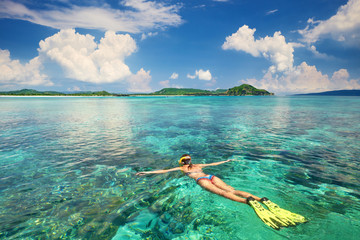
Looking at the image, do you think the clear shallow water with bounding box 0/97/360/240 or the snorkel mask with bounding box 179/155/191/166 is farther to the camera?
the snorkel mask with bounding box 179/155/191/166

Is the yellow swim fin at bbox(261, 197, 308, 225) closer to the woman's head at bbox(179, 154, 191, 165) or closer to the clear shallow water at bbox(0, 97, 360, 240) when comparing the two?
the clear shallow water at bbox(0, 97, 360, 240)

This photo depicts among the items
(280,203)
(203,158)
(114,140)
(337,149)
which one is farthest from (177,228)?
(337,149)

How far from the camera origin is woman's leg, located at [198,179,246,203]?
26.5 ft

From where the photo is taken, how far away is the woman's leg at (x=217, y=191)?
806cm

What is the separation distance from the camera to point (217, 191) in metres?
8.80

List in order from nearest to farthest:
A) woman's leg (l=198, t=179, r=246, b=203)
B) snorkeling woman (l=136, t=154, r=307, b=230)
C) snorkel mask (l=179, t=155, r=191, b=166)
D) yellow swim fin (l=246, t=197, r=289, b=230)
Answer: yellow swim fin (l=246, t=197, r=289, b=230) < snorkeling woman (l=136, t=154, r=307, b=230) < woman's leg (l=198, t=179, r=246, b=203) < snorkel mask (l=179, t=155, r=191, b=166)

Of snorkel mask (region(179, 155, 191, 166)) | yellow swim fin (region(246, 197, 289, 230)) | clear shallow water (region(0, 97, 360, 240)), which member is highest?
snorkel mask (region(179, 155, 191, 166))

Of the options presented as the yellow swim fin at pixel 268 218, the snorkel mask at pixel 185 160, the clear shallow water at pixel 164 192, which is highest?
the snorkel mask at pixel 185 160

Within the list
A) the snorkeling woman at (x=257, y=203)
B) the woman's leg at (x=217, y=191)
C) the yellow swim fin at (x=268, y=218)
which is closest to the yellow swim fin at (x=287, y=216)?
the snorkeling woman at (x=257, y=203)

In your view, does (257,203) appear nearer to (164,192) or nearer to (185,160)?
(164,192)

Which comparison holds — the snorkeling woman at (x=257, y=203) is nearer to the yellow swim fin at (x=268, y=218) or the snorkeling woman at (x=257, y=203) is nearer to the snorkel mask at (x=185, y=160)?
the yellow swim fin at (x=268, y=218)

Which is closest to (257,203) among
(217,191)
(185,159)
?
(217,191)

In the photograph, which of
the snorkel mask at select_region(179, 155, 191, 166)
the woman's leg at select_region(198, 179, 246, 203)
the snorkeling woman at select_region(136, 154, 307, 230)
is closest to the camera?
the snorkeling woman at select_region(136, 154, 307, 230)

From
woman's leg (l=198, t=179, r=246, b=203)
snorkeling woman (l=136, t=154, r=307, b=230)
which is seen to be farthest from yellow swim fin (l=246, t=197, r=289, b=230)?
woman's leg (l=198, t=179, r=246, b=203)
